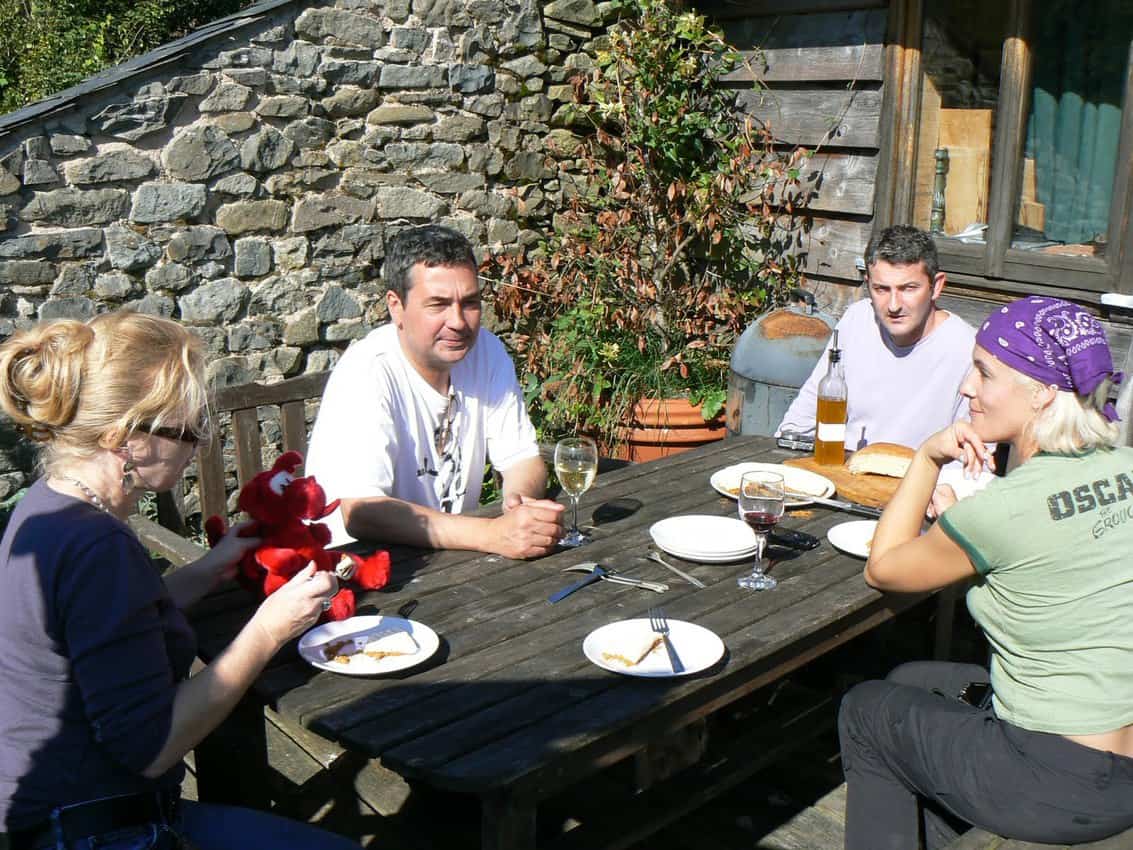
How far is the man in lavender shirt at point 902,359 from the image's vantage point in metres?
3.52

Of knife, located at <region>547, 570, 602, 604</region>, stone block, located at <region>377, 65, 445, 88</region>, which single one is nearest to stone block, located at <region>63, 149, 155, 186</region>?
stone block, located at <region>377, 65, 445, 88</region>

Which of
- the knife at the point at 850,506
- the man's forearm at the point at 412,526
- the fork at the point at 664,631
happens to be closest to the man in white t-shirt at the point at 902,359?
the knife at the point at 850,506

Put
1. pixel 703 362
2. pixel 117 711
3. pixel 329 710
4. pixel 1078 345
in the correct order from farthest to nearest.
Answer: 1. pixel 703 362
2. pixel 1078 345
3. pixel 329 710
4. pixel 117 711

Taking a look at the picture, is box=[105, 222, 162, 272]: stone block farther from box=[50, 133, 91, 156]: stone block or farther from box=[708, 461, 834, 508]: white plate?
box=[708, 461, 834, 508]: white plate

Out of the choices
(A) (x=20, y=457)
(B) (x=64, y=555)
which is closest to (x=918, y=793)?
(B) (x=64, y=555)

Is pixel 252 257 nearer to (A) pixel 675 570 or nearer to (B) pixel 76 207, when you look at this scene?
(B) pixel 76 207

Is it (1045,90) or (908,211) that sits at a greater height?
(1045,90)

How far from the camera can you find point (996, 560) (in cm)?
206

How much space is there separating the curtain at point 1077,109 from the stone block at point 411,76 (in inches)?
112

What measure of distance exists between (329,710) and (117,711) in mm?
339

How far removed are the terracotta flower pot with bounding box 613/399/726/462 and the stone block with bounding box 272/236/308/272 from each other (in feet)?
5.90

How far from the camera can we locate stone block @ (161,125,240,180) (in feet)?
15.4

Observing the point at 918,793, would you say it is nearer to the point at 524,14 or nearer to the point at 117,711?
the point at 117,711

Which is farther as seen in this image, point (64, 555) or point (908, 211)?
point (908, 211)
